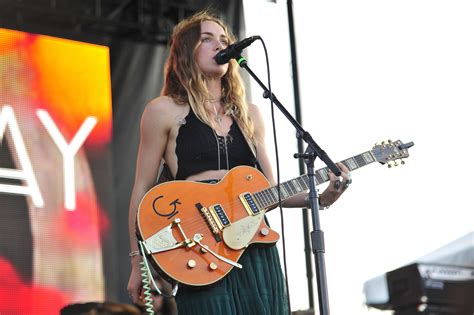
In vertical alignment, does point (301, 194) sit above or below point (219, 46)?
below

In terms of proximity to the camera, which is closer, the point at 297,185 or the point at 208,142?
the point at 208,142

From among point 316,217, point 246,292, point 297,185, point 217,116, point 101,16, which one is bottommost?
point 246,292

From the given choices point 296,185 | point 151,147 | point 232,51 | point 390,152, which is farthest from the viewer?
point 390,152

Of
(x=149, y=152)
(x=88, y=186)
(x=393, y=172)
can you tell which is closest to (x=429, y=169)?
(x=393, y=172)

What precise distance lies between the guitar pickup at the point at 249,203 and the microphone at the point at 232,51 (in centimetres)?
53

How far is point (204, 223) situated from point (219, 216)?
7 cm

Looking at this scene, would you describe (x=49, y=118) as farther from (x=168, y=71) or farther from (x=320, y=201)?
(x=320, y=201)

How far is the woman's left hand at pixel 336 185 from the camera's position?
3277 millimetres

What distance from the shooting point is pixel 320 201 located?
11.0 feet

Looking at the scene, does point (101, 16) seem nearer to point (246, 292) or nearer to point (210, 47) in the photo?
point (210, 47)

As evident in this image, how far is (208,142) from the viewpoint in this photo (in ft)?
10.6

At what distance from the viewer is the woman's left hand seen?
10.8ft

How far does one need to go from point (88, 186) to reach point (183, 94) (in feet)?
6.27

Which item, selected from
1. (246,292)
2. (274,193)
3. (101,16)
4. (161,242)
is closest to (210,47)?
(274,193)
